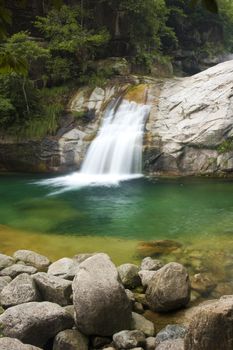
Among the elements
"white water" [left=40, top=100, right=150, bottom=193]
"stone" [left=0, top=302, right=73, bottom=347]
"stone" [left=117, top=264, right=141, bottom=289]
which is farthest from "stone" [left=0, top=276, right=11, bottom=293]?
"white water" [left=40, top=100, right=150, bottom=193]

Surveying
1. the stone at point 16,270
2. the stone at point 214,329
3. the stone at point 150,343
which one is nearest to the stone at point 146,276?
the stone at point 150,343

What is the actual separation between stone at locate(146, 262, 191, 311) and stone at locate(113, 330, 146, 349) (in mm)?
809

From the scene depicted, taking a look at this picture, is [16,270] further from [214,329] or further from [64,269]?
[214,329]

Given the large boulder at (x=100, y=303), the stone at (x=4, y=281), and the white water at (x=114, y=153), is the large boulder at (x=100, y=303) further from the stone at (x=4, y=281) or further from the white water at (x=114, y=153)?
the white water at (x=114, y=153)

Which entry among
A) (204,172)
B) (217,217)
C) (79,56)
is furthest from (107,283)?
(79,56)

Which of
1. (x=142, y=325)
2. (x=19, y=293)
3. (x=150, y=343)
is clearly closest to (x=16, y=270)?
(x=19, y=293)

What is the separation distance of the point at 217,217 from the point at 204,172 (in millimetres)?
5689

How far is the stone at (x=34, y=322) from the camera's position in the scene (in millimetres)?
4883

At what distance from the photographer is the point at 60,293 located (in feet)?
19.1

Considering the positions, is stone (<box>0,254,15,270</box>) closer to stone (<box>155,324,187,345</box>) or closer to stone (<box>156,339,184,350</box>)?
stone (<box>155,324,187,345</box>)

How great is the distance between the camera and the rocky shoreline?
155 inches

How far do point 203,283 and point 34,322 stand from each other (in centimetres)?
296

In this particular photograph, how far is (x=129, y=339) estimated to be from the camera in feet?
15.9

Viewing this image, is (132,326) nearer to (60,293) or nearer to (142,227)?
(60,293)
